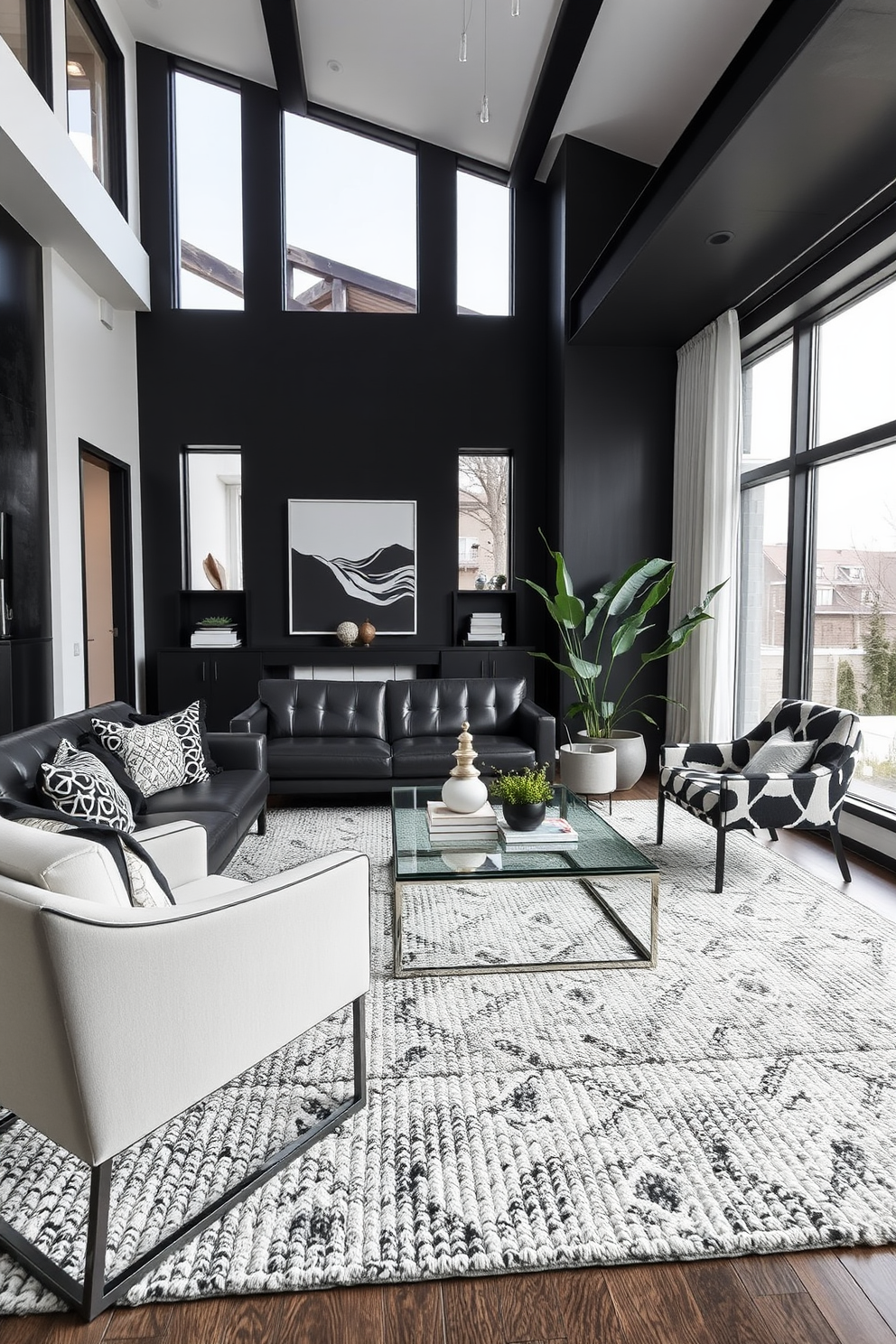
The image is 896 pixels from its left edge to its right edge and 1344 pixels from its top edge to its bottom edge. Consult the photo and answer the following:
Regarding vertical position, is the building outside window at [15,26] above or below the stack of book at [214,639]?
above

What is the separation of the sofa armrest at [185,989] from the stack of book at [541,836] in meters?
1.10

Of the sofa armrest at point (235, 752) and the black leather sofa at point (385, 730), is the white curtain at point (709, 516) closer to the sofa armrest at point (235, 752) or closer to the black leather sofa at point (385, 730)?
the black leather sofa at point (385, 730)

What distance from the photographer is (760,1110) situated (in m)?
1.95

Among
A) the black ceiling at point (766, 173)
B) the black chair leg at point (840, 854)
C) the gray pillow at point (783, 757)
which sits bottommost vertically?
the black chair leg at point (840, 854)

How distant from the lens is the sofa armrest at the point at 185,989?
4.52ft

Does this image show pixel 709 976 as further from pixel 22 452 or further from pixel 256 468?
pixel 256 468

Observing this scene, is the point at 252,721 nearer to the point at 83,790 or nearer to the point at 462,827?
the point at 83,790

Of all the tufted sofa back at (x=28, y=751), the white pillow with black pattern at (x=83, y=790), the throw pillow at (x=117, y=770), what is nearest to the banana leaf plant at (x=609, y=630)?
the throw pillow at (x=117, y=770)

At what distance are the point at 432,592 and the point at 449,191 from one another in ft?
10.9

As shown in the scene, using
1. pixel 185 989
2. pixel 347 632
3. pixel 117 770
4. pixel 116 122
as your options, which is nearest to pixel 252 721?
pixel 117 770

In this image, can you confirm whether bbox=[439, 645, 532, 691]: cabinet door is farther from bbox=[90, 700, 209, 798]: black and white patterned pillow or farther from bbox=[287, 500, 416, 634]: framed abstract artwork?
bbox=[90, 700, 209, 798]: black and white patterned pillow

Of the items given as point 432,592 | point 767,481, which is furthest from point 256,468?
point 767,481

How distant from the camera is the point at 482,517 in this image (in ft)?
22.8

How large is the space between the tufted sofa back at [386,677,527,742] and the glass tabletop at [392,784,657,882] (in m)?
2.01
